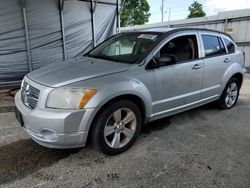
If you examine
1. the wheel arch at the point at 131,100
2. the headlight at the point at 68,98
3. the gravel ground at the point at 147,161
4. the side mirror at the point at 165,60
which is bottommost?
the gravel ground at the point at 147,161

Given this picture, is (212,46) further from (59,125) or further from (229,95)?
(59,125)

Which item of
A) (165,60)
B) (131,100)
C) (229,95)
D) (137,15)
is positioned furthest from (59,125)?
(137,15)

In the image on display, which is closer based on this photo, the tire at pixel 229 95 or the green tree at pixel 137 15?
the tire at pixel 229 95

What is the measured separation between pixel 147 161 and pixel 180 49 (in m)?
1.88

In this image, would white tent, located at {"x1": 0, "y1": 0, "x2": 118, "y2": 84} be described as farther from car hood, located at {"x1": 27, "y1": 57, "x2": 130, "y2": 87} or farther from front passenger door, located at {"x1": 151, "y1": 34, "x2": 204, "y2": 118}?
front passenger door, located at {"x1": 151, "y1": 34, "x2": 204, "y2": 118}

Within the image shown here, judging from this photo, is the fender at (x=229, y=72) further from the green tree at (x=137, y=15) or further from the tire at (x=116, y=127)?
the green tree at (x=137, y=15)

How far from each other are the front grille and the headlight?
0.78 ft

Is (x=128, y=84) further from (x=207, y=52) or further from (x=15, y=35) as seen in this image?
(x=15, y=35)

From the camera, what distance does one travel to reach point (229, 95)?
184 inches

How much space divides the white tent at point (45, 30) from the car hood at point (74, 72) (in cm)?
378

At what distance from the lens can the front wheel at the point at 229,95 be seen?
177 inches

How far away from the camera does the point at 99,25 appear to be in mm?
7809

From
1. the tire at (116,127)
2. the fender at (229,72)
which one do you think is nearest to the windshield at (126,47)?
the tire at (116,127)

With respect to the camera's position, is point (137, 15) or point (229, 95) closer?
point (229, 95)
